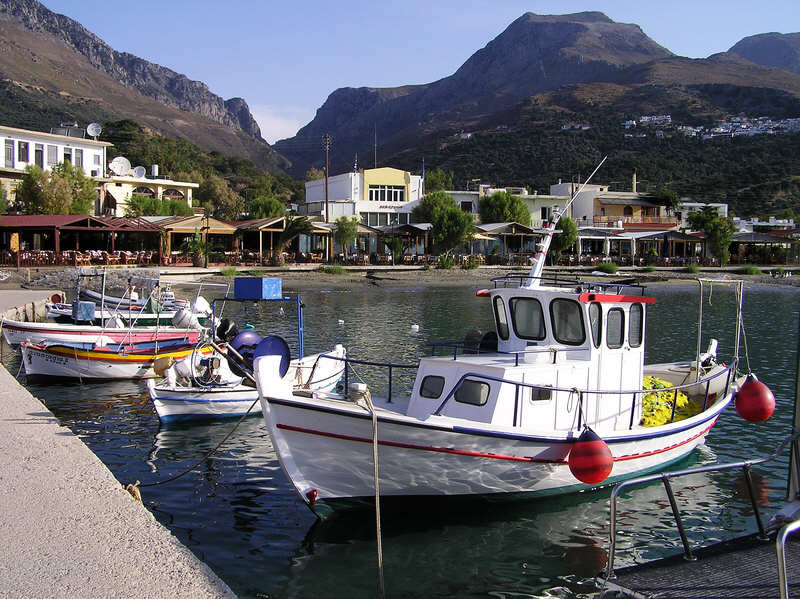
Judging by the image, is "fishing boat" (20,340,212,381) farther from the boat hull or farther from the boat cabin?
the boat hull

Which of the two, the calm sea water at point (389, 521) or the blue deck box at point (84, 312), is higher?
the blue deck box at point (84, 312)

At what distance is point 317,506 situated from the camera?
10.3m

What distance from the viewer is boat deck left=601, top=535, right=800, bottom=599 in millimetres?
6641

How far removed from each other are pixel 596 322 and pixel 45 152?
220 ft

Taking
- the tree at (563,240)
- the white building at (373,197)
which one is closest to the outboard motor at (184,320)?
the tree at (563,240)

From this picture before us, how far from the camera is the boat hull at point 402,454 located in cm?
980

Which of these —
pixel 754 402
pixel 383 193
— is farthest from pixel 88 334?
pixel 383 193

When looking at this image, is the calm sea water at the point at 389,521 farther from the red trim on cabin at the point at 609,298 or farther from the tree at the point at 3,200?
the tree at the point at 3,200

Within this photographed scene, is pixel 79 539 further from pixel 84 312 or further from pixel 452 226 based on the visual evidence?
pixel 452 226

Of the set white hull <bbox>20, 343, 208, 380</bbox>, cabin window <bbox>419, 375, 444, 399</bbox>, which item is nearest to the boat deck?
cabin window <bbox>419, 375, 444, 399</bbox>

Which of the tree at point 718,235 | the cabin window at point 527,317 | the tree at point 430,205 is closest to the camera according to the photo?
the cabin window at point 527,317

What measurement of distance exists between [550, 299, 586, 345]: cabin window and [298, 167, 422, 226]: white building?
193 feet

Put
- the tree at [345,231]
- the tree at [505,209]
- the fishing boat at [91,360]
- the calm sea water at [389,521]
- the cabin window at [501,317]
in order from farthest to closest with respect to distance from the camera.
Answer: the tree at [505,209]
the tree at [345,231]
the fishing boat at [91,360]
the cabin window at [501,317]
the calm sea water at [389,521]

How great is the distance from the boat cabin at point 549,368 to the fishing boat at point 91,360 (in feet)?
32.1
